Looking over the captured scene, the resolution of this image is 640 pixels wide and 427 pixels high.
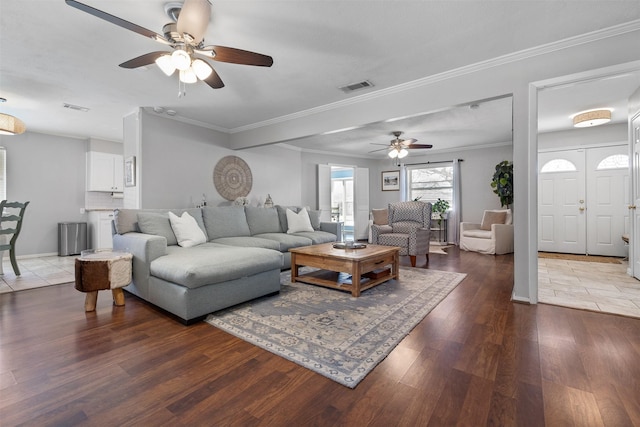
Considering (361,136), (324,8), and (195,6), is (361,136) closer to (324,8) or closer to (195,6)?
(324,8)

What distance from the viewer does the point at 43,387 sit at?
155 centimetres

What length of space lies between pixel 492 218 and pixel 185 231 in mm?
6218

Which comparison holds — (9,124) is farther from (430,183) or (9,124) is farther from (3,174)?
(430,183)

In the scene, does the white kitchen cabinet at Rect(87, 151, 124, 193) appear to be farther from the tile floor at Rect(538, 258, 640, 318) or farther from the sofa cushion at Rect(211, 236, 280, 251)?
the tile floor at Rect(538, 258, 640, 318)

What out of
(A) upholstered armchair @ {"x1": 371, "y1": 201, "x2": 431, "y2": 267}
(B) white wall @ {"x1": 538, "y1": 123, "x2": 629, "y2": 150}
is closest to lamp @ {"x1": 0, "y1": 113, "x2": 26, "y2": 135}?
(A) upholstered armchair @ {"x1": 371, "y1": 201, "x2": 431, "y2": 267}

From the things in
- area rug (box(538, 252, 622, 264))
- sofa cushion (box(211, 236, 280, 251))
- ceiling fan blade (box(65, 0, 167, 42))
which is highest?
ceiling fan blade (box(65, 0, 167, 42))

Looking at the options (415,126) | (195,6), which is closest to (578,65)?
(415,126)

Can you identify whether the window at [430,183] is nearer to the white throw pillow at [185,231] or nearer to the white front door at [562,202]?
the white front door at [562,202]

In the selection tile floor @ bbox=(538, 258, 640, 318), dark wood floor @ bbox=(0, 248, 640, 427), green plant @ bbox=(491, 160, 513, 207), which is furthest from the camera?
green plant @ bbox=(491, 160, 513, 207)

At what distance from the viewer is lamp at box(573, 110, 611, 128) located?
4.45 metres

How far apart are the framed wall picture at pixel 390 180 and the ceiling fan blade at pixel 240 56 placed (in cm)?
658

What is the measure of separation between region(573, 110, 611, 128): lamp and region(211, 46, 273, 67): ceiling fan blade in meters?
5.10

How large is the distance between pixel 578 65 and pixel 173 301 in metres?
4.06

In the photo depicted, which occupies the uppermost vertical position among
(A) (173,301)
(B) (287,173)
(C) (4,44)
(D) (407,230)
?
(C) (4,44)
